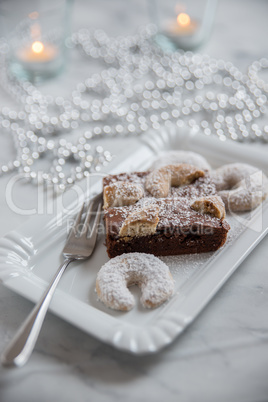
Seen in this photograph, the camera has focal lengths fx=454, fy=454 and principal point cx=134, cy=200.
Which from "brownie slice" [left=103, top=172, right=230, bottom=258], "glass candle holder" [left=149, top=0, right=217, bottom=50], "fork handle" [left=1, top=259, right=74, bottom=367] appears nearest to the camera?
"fork handle" [left=1, top=259, right=74, bottom=367]

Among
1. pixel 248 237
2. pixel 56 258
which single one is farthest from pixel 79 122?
pixel 248 237

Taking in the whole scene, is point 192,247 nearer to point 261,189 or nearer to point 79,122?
point 261,189

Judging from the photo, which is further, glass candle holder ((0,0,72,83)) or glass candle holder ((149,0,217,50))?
glass candle holder ((149,0,217,50))

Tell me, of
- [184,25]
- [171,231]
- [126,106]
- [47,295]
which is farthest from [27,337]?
[184,25]

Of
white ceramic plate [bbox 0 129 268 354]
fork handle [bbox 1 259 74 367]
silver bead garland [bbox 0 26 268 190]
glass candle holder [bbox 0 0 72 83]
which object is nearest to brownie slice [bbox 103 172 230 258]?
white ceramic plate [bbox 0 129 268 354]

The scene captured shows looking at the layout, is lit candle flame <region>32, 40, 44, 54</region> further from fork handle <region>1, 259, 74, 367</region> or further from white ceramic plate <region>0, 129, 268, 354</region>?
fork handle <region>1, 259, 74, 367</region>

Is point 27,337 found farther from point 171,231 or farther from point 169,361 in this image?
point 171,231

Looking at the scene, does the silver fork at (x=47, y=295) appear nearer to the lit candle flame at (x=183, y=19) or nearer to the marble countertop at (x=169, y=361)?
the marble countertop at (x=169, y=361)
